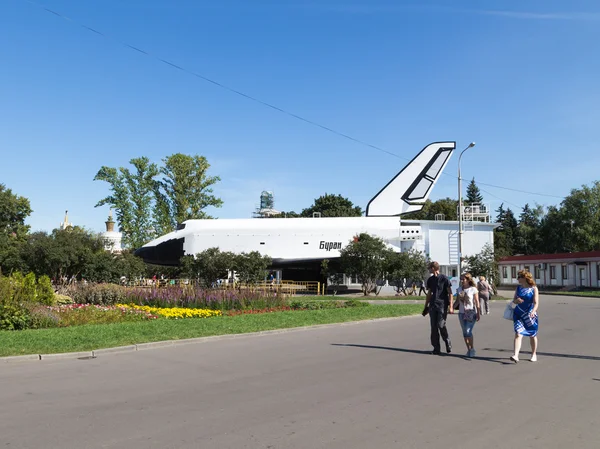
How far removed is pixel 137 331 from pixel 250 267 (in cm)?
2106

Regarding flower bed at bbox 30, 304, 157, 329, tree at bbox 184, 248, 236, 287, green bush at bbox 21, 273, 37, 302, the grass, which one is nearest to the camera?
the grass

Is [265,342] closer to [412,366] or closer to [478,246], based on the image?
[412,366]

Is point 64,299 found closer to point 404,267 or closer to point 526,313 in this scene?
point 526,313

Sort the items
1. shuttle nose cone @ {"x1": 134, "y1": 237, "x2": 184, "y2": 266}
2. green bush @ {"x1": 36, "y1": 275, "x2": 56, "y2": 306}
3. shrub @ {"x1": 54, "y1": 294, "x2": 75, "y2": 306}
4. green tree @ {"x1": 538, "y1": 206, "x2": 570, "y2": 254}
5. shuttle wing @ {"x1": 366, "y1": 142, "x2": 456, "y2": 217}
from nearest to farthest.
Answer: green bush @ {"x1": 36, "y1": 275, "x2": 56, "y2": 306}
shrub @ {"x1": 54, "y1": 294, "x2": 75, "y2": 306}
shuttle nose cone @ {"x1": 134, "y1": 237, "x2": 184, "y2": 266}
shuttle wing @ {"x1": 366, "y1": 142, "x2": 456, "y2": 217}
green tree @ {"x1": 538, "y1": 206, "x2": 570, "y2": 254}

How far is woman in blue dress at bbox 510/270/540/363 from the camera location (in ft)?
31.7

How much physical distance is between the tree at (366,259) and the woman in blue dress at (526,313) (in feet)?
83.5

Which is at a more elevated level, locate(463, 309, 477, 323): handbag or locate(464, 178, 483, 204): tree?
locate(464, 178, 483, 204): tree

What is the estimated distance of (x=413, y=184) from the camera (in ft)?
143

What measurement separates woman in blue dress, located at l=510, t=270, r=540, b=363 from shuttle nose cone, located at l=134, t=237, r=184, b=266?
32.3 meters

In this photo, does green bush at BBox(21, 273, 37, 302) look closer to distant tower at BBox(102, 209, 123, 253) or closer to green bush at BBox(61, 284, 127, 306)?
green bush at BBox(61, 284, 127, 306)

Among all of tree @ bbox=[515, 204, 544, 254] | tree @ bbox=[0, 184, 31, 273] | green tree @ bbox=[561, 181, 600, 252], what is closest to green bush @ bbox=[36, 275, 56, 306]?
tree @ bbox=[0, 184, 31, 273]

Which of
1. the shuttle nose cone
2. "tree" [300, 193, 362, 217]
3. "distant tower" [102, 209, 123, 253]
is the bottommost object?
the shuttle nose cone

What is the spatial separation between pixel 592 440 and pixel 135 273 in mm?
35003

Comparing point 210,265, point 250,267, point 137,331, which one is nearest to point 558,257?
point 250,267
